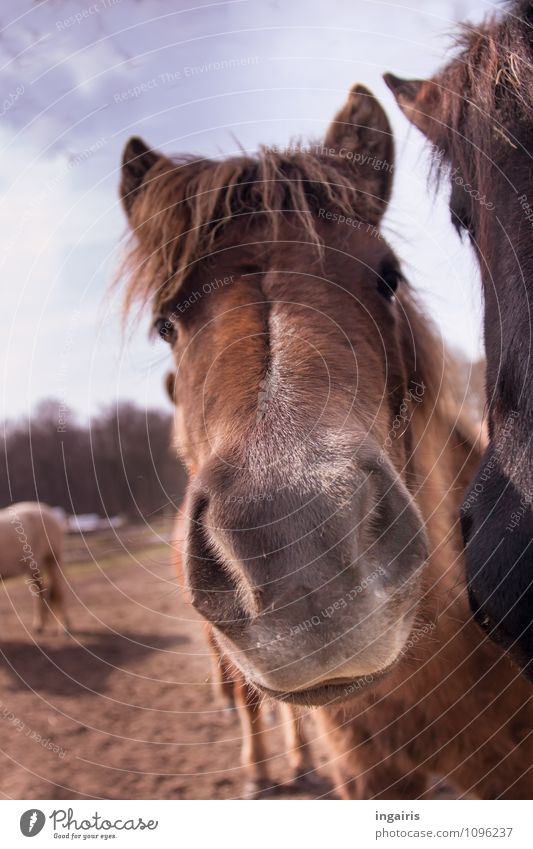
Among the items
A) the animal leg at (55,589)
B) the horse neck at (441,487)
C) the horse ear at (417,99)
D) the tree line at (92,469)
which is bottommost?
the animal leg at (55,589)

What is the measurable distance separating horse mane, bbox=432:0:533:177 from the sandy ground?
111 cm

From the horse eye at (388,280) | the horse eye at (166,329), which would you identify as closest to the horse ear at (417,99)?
the horse eye at (388,280)

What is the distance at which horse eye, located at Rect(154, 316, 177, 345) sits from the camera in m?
1.55

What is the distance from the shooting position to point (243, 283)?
136 centimetres

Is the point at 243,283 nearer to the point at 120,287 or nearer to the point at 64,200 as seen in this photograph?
the point at 120,287

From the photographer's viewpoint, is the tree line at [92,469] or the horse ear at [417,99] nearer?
the horse ear at [417,99]

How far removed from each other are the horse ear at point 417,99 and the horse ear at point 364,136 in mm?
62

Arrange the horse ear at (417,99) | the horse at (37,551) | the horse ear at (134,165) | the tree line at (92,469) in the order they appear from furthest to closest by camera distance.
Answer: the horse at (37,551) → the tree line at (92,469) → the horse ear at (134,165) → the horse ear at (417,99)

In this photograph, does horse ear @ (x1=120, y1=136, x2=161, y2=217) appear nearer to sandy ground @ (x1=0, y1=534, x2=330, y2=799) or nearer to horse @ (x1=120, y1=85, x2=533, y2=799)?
horse @ (x1=120, y1=85, x2=533, y2=799)

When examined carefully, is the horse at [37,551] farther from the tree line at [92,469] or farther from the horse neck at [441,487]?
the horse neck at [441,487]

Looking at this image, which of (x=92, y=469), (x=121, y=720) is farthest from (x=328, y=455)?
(x=92, y=469)

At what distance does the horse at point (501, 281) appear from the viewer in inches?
42.2

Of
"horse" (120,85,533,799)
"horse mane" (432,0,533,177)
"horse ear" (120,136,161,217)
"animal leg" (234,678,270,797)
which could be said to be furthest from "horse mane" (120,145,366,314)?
"animal leg" (234,678,270,797)
